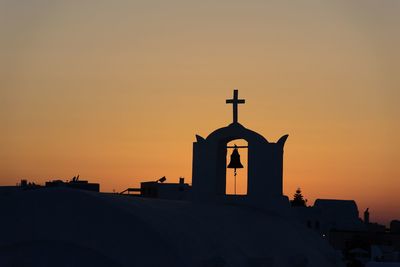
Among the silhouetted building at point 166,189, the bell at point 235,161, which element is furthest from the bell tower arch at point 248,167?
the silhouetted building at point 166,189

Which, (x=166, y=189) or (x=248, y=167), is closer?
Result: (x=248, y=167)

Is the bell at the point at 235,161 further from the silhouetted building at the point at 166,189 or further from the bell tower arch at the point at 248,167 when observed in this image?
the silhouetted building at the point at 166,189

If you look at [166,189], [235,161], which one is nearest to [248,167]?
[235,161]

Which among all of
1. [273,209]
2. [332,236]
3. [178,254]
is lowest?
[178,254]

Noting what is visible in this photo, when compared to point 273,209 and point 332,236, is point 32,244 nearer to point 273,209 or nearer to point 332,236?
point 273,209

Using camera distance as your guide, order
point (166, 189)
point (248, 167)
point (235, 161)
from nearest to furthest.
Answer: point (248, 167), point (235, 161), point (166, 189)

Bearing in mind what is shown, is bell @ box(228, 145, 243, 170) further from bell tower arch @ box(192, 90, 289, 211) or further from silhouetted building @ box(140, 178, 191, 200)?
silhouetted building @ box(140, 178, 191, 200)

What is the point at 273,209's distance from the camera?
32.7 meters

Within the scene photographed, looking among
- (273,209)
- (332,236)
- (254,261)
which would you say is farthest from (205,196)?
(332,236)

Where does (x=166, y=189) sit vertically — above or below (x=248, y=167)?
above

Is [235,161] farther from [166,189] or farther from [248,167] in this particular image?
[166,189]

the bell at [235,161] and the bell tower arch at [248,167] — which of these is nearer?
the bell tower arch at [248,167]

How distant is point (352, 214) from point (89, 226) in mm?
90523

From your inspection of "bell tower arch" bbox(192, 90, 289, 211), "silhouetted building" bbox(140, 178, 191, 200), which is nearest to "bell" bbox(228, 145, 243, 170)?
"bell tower arch" bbox(192, 90, 289, 211)
